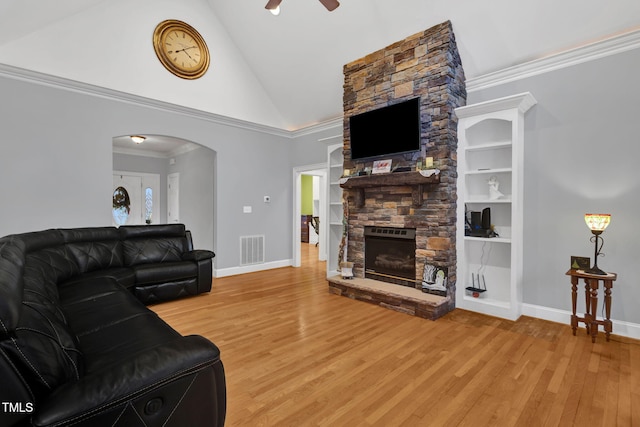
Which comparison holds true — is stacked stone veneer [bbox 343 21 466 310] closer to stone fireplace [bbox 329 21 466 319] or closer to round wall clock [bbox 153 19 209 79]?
stone fireplace [bbox 329 21 466 319]

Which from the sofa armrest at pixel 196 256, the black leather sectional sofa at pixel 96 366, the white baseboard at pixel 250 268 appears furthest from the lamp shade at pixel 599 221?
the white baseboard at pixel 250 268

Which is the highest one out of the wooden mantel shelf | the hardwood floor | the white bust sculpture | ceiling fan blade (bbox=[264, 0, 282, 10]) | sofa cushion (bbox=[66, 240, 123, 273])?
ceiling fan blade (bbox=[264, 0, 282, 10])

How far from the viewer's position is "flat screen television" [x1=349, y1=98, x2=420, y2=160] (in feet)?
12.8

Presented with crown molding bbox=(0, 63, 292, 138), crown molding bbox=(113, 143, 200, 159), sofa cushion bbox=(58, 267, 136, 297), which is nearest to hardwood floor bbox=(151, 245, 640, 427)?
sofa cushion bbox=(58, 267, 136, 297)

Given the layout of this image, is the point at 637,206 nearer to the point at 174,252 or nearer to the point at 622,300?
the point at 622,300

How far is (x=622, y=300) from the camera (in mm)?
3035

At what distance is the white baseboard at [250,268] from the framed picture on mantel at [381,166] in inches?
125

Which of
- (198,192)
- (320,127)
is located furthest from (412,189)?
(198,192)

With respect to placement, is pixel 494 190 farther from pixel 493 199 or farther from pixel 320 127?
pixel 320 127

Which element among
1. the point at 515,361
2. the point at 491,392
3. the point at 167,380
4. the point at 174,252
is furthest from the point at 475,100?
the point at 174,252

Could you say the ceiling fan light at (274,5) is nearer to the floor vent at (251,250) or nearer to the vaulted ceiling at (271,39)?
the vaulted ceiling at (271,39)

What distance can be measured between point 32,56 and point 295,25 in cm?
346

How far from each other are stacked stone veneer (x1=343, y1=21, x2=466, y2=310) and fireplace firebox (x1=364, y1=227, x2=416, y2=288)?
12 cm

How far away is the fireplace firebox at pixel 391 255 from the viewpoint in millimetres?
4137
